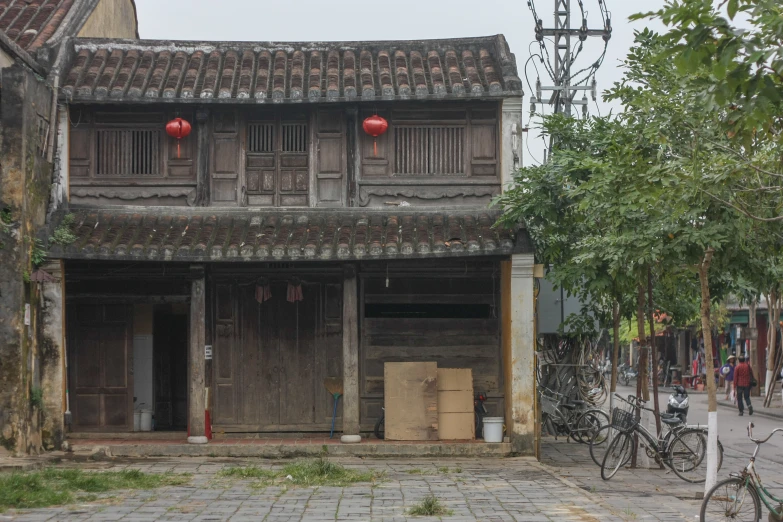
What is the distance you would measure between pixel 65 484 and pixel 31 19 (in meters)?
10.4

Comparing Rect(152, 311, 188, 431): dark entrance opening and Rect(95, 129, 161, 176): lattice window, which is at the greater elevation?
Rect(95, 129, 161, 176): lattice window

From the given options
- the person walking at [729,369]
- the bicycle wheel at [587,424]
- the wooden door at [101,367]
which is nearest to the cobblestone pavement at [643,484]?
the bicycle wheel at [587,424]

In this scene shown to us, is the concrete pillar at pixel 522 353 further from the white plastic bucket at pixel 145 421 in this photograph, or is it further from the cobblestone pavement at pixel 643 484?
the white plastic bucket at pixel 145 421

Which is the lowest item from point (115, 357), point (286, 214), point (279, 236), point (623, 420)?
point (623, 420)

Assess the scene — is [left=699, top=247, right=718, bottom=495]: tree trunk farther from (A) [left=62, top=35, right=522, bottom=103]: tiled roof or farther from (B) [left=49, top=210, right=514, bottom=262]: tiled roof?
(A) [left=62, top=35, right=522, bottom=103]: tiled roof

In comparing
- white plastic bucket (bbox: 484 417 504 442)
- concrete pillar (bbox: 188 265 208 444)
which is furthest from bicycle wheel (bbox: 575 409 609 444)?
concrete pillar (bbox: 188 265 208 444)

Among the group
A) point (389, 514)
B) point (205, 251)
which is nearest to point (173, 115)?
point (205, 251)

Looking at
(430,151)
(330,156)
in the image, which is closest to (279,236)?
(330,156)

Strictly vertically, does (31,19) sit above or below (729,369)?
above

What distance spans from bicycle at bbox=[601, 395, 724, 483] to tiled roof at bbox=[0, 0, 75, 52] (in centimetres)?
1180

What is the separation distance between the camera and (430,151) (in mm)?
17859

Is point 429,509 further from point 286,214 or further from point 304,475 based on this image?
point 286,214

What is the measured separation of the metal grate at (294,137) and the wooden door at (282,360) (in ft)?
7.77

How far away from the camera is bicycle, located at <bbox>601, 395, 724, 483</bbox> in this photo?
14.8 m
